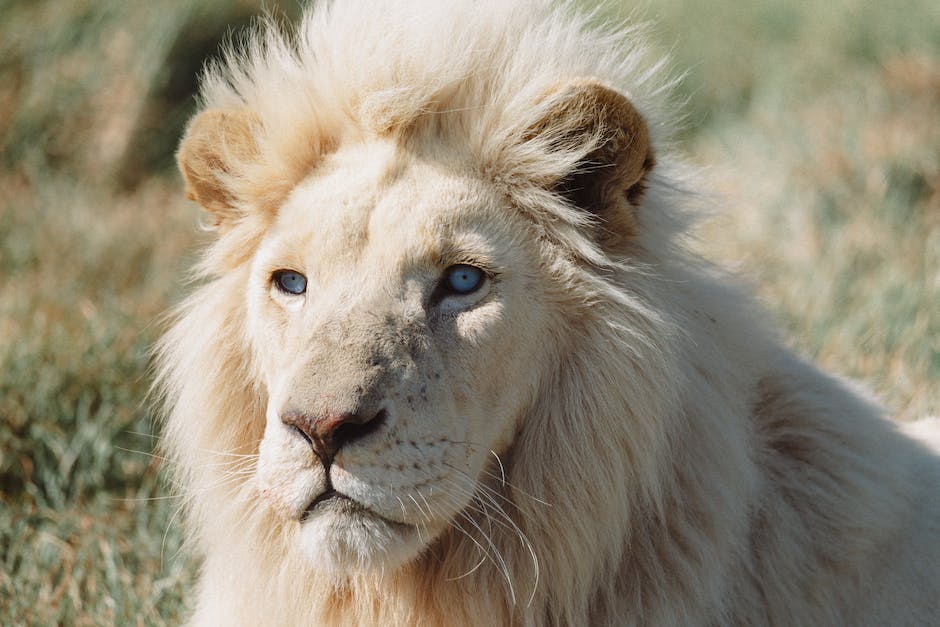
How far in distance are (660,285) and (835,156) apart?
17.6ft

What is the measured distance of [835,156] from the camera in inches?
311

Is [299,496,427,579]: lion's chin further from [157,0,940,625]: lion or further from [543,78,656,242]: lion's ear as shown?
[543,78,656,242]: lion's ear

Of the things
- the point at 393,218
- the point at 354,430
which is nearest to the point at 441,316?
the point at 393,218

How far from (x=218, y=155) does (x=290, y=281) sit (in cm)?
51

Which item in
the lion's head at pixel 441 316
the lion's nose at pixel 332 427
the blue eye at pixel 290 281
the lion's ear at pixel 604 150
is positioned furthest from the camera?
the blue eye at pixel 290 281

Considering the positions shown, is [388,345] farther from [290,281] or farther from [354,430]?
[290,281]

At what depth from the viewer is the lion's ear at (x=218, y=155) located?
3.26 metres

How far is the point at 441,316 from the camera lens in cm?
283

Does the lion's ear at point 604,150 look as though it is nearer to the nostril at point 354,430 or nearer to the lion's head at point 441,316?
the lion's head at point 441,316

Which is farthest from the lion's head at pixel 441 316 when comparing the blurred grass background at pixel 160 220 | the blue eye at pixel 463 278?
the blurred grass background at pixel 160 220

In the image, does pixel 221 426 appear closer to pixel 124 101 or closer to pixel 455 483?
pixel 455 483

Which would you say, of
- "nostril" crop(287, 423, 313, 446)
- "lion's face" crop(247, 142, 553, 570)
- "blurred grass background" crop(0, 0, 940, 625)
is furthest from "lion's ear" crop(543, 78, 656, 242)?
"nostril" crop(287, 423, 313, 446)

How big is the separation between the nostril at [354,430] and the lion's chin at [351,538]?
0.47 feet

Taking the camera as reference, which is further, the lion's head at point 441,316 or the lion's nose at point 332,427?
the lion's head at point 441,316
